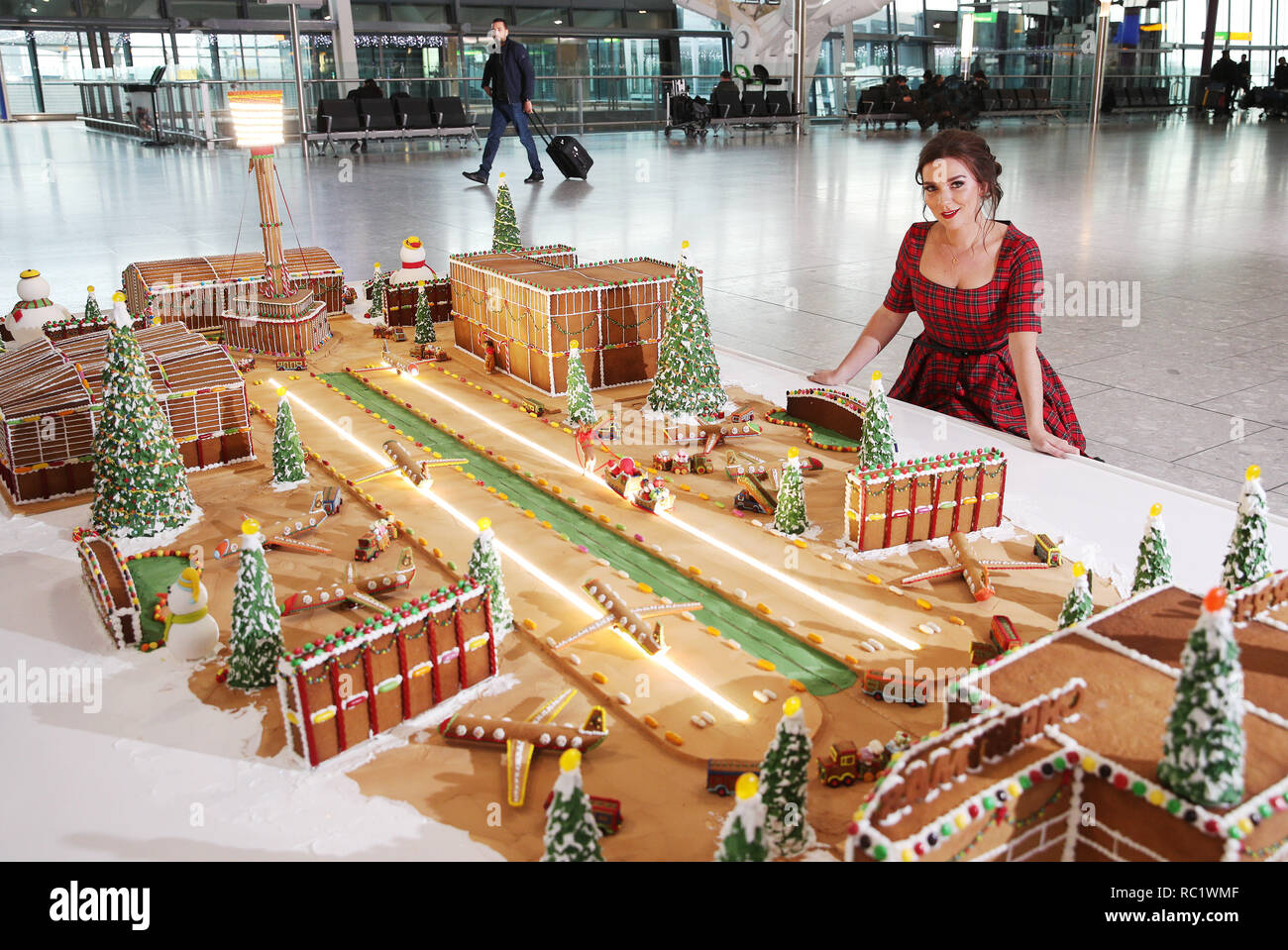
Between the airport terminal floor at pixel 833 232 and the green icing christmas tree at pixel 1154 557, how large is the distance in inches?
108

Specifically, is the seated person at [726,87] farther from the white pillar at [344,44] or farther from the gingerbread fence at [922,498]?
the gingerbread fence at [922,498]

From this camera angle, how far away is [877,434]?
4977mm

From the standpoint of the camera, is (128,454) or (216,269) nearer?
(128,454)

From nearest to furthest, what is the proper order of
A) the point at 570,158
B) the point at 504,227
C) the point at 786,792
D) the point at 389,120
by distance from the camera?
the point at 786,792 → the point at 504,227 → the point at 570,158 → the point at 389,120

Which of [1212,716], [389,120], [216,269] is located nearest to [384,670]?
[1212,716]

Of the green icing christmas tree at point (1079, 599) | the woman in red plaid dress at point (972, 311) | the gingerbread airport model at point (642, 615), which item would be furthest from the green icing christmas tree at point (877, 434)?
the green icing christmas tree at point (1079, 599)

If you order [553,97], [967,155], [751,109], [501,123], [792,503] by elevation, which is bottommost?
[792,503]

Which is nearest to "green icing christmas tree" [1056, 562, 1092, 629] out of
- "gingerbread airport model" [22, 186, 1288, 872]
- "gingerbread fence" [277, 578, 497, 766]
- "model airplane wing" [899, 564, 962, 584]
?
"gingerbread airport model" [22, 186, 1288, 872]

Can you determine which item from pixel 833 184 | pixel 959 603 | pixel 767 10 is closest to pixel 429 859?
pixel 959 603

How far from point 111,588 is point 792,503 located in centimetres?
269

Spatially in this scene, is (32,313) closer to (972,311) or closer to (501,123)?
(972,311)

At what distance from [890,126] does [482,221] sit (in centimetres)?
2268

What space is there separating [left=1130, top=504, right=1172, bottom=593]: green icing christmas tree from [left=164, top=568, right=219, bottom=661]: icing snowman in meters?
3.21

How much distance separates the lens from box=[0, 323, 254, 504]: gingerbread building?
546cm
